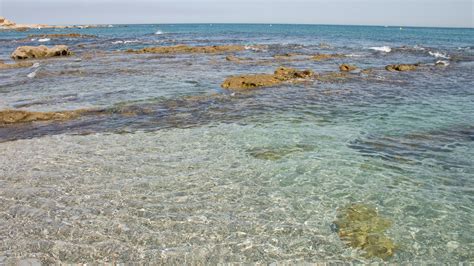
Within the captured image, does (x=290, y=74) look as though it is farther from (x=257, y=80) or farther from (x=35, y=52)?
(x=35, y=52)

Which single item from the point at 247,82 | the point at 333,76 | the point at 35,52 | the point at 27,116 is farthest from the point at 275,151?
the point at 35,52

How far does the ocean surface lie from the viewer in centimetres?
614

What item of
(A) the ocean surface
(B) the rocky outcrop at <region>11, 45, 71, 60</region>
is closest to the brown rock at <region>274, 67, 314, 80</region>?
(A) the ocean surface

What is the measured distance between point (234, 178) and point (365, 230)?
323 cm

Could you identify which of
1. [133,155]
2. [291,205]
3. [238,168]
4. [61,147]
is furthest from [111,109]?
[291,205]

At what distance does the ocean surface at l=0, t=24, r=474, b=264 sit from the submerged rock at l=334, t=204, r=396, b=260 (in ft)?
0.45

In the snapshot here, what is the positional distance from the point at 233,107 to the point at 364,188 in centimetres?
866

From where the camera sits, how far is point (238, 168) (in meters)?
9.27

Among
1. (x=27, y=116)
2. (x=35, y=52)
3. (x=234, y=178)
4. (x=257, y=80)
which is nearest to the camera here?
(x=234, y=178)

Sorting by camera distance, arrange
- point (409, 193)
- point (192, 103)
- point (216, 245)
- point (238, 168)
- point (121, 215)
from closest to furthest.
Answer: point (216, 245)
point (121, 215)
point (409, 193)
point (238, 168)
point (192, 103)

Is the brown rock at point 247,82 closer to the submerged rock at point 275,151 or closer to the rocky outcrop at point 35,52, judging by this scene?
the submerged rock at point 275,151

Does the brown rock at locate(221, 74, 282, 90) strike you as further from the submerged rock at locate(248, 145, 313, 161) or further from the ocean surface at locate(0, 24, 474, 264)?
the submerged rock at locate(248, 145, 313, 161)

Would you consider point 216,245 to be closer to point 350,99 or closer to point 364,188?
point 364,188

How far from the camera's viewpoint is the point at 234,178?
28.6 feet
